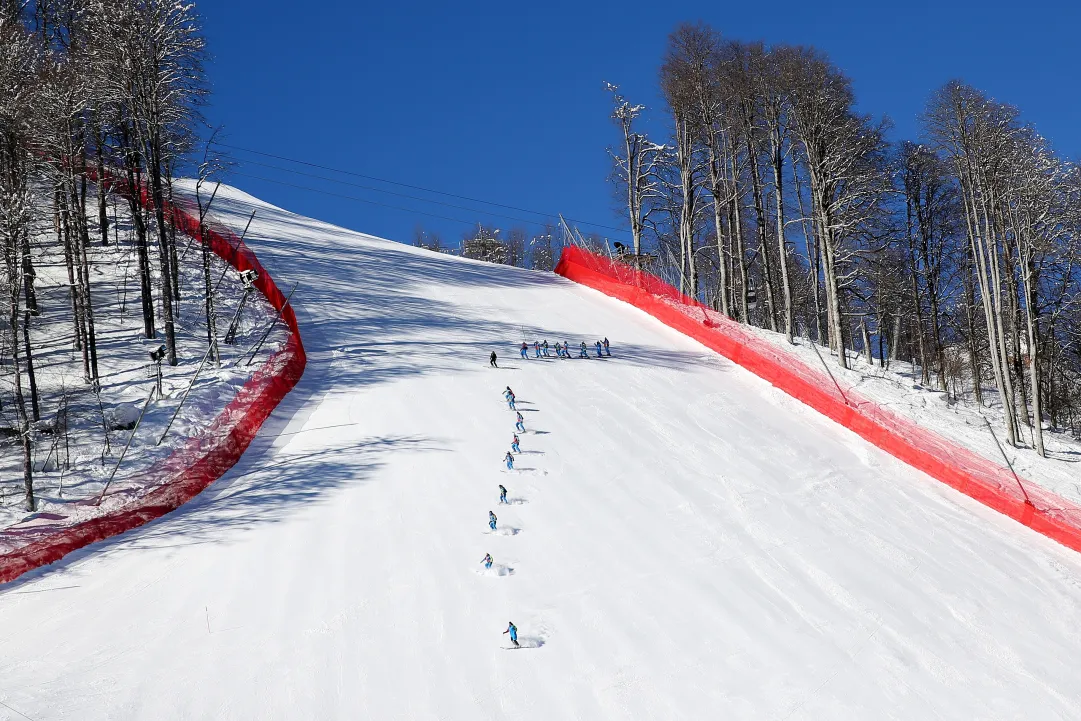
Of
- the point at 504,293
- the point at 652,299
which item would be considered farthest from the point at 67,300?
the point at 652,299

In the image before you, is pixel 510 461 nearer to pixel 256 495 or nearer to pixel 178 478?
pixel 256 495

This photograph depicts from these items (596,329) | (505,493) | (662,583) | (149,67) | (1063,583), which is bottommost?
(1063,583)

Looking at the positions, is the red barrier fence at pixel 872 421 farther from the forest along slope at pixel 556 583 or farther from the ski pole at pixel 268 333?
the ski pole at pixel 268 333

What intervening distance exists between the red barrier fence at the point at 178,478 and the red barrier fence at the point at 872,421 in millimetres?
12823

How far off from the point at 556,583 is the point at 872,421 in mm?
10880

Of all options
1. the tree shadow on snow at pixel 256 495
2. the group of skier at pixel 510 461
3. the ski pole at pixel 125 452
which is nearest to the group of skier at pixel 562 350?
the group of skier at pixel 510 461

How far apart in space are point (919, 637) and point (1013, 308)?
1437 centimetres

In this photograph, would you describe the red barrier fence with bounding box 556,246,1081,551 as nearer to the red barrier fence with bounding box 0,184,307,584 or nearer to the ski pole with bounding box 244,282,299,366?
the red barrier fence with bounding box 0,184,307,584

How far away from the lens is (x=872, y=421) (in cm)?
1967

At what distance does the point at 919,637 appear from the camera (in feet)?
39.5

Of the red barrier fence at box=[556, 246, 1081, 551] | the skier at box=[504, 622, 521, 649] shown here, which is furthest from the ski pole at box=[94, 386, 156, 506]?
the red barrier fence at box=[556, 246, 1081, 551]

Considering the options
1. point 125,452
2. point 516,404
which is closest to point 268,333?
point 125,452

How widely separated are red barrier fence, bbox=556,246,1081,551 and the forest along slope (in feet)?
1.48

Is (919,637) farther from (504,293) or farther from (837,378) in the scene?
(504,293)
